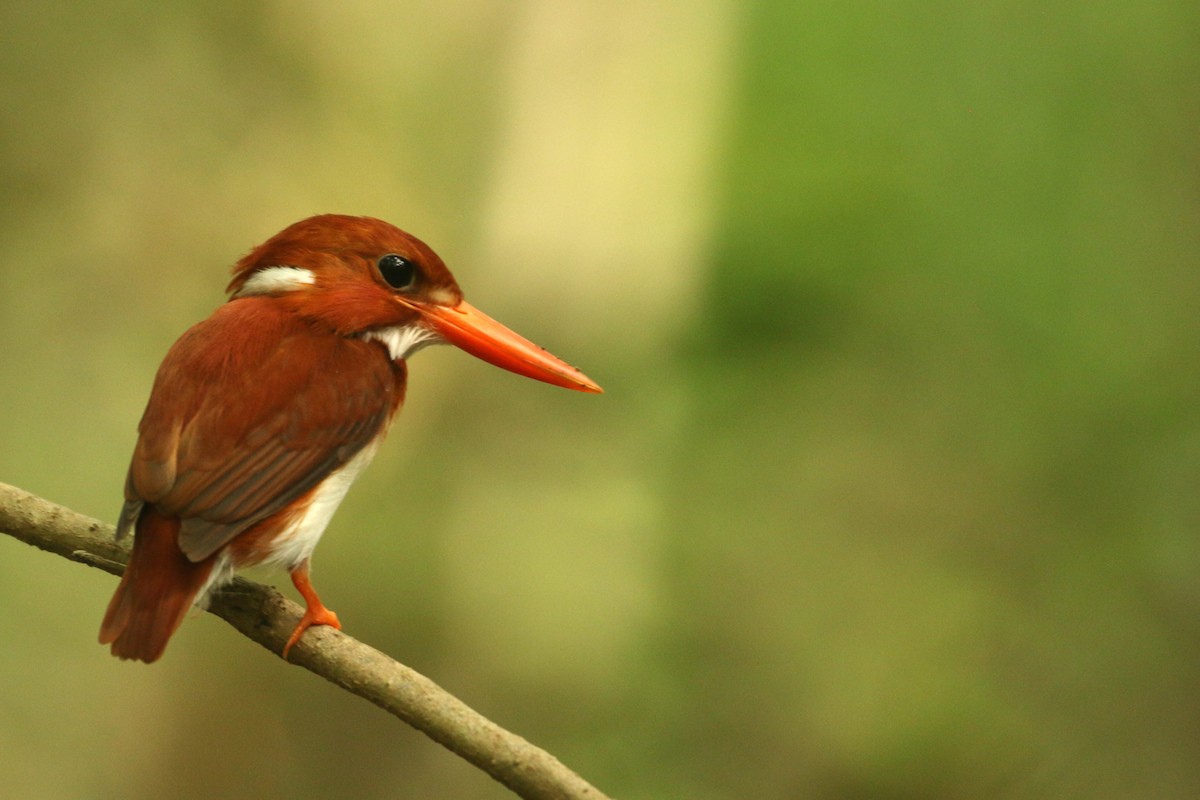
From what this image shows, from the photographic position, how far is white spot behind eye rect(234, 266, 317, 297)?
1095mm

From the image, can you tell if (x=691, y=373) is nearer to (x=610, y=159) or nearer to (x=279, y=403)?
(x=610, y=159)

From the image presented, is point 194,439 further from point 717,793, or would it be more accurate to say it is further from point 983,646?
point 983,646

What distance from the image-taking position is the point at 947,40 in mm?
3223

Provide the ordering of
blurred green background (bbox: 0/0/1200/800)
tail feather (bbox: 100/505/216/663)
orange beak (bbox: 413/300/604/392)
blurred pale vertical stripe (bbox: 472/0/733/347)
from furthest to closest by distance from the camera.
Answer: blurred pale vertical stripe (bbox: 472/0/733/347), blurred green background (bbox: 0/0/1200/800), orange beak (bbox: 413/300/604/392), tail feather (bbox: 100/505/216/663)

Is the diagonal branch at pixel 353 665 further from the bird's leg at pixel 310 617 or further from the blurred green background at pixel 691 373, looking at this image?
the blurred green background at pixel 691 373

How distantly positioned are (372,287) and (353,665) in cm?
34

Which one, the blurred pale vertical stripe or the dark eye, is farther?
the blurred pale vertical stripe

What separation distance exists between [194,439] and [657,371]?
7.84ft

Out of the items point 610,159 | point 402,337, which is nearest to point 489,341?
point 402,337

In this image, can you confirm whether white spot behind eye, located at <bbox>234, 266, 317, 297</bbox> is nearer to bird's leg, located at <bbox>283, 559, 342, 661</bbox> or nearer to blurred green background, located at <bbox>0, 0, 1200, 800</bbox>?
bird's leg, located at <bbox>283, 559, 342, 661</bbox>

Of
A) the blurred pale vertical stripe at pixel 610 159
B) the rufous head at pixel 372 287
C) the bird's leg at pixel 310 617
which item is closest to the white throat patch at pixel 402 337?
the rufous head at pixel 372 287

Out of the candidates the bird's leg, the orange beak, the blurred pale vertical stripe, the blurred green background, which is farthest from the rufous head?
the blurred pale vertical stripe

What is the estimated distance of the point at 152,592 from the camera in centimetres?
89

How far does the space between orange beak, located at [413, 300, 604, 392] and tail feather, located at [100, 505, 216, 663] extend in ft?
0.94
